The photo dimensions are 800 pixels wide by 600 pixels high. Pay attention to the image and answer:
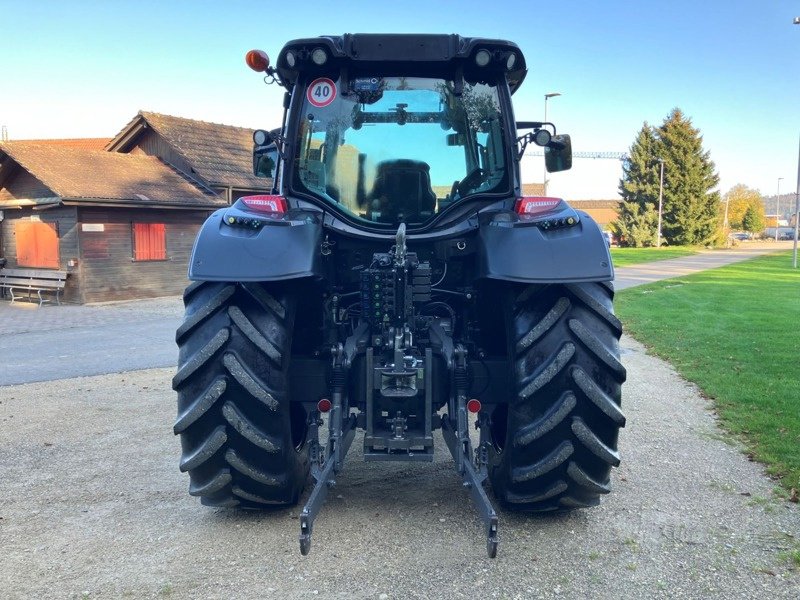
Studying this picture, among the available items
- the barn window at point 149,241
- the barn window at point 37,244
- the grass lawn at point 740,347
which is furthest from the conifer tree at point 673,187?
the barn window at point 37,244

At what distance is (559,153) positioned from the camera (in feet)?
14.5

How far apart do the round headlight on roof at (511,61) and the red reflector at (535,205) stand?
802mm

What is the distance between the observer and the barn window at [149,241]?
19.0m

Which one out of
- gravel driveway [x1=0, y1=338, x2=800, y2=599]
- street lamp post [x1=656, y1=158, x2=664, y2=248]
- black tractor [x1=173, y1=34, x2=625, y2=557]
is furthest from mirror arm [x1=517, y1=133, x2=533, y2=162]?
street lamp post [x1=656, y1=158, x2=664, y2=248]

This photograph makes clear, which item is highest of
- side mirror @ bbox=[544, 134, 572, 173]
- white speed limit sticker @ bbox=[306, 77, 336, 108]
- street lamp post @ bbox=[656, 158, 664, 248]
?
street lamp post @ bbox=[656, 158, 664, 248]

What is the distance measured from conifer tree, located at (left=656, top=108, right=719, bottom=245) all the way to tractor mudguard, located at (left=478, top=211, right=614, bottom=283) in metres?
49.8

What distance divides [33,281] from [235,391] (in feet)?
57.3

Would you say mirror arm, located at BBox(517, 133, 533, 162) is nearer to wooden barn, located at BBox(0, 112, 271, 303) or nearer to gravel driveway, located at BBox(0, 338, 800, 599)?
gravel driveway, located at BBox(0, 338, 800, 599)

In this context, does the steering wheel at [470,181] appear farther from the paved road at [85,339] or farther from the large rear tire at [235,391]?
the paved road at [85,339]

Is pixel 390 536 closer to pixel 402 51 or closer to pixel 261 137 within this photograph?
pixel 261 137

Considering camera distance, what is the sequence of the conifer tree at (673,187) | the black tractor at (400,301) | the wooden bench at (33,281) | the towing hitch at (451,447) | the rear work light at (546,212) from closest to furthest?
the towing hitch at (451,447), the black tractor at (400,301), the rear work light at (546,212), the wooden bench at (33,281), the conifer tree at (673,187)

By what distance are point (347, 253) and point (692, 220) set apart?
1986 inches

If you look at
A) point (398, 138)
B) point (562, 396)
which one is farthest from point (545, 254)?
point (398, 138)

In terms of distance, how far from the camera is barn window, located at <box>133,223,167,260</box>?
19016mm
